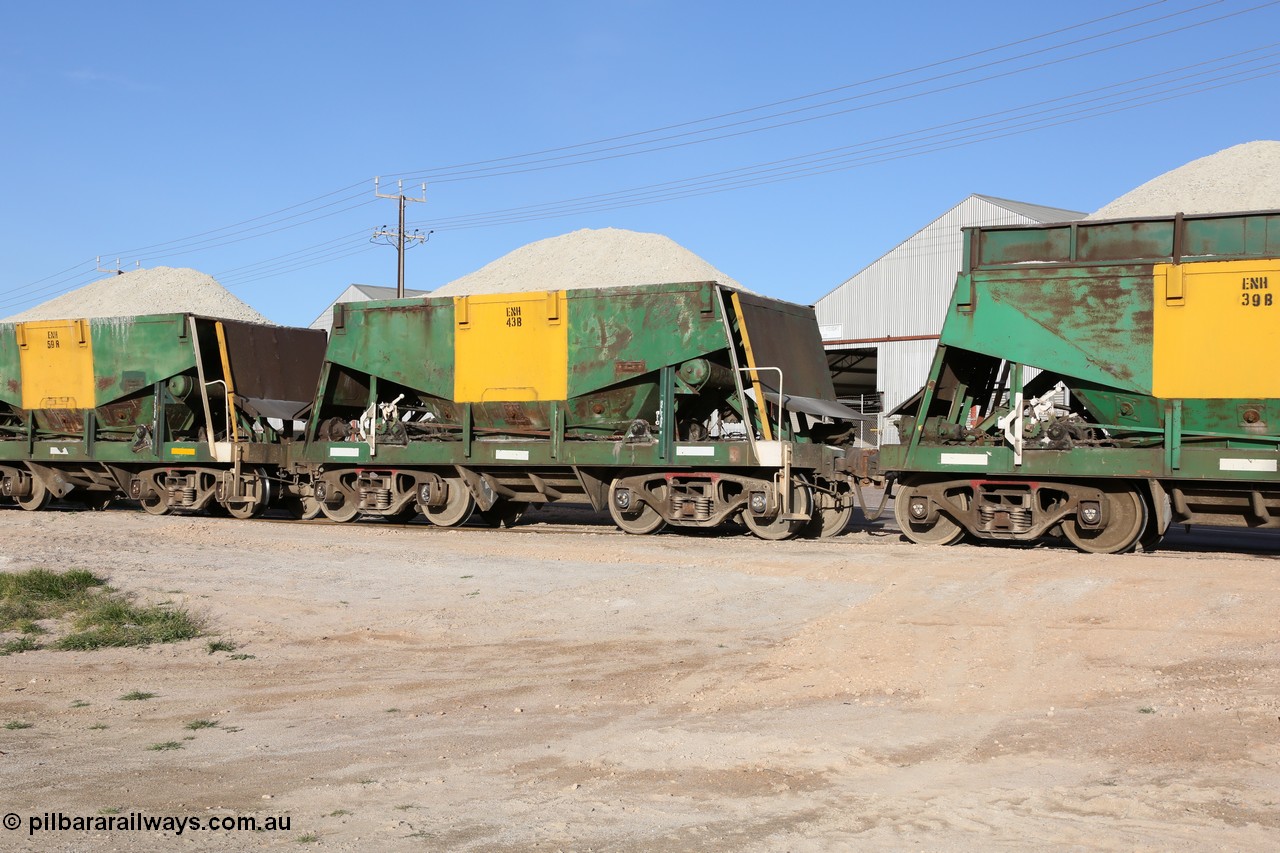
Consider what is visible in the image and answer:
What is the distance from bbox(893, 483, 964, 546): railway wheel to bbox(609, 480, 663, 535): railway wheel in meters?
3.35

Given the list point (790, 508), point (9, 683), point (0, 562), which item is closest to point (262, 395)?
point (0, 562)

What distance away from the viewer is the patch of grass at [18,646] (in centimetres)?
855

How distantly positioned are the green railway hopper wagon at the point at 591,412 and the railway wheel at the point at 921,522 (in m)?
1.05

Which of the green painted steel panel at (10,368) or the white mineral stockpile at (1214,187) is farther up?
the white mineral stockpile at (1214,187)

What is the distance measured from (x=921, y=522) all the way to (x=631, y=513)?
13.1 feet

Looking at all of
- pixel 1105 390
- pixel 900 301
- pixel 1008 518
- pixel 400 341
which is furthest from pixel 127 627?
pixel 900 301

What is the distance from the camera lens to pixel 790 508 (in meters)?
15.1

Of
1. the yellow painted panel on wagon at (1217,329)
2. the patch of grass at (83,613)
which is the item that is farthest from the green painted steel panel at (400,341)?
the yellow painted panel on wagon at (1217,329)

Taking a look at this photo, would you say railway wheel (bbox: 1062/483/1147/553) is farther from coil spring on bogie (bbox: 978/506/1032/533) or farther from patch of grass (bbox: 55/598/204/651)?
patch of grass (bbox: 55/598/204/651)

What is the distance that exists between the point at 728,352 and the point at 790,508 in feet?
7.23

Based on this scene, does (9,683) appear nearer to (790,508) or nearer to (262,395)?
(790,508)

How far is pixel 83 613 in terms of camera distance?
965 cm

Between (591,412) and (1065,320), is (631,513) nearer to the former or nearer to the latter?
(591,412)

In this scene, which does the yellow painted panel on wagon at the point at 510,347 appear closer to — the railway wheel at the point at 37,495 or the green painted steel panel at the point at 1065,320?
A: the green painted steel panel at the point at 1065,320
